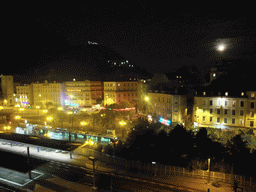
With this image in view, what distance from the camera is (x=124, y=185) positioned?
54.3 ft

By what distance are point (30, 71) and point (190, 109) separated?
112595 millimetres

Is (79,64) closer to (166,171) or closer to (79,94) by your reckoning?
(79,94)

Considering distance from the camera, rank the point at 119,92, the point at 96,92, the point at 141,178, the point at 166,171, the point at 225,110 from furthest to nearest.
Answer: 1. the point at 96,92
2. the point at 119,92
3. the point at 225,110
4. the point at 166,171
5. the point at 141,178

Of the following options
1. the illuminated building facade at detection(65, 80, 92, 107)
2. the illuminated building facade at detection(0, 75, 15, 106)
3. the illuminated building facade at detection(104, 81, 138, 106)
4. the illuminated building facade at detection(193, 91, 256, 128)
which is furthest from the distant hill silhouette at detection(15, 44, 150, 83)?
the illuminated building facade at detection(193, 91, 256, 128)

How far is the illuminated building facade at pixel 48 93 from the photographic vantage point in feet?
210

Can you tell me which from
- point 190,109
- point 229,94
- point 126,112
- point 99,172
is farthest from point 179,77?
point 99,172

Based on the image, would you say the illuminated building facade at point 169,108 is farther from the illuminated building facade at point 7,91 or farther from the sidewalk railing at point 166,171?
the illuminated building facade at point 7,91

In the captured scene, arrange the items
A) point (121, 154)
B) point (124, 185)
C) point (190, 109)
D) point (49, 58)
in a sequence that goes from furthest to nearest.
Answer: point (49, 58) → point (190, 109) → point (121, 154) → point (124, 185)

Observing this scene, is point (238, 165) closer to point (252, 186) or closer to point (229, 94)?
point (252, 186)

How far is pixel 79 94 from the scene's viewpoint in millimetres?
62281

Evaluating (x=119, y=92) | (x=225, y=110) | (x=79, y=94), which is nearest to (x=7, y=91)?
(x=79, y=94)

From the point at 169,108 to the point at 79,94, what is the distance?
3370 cm

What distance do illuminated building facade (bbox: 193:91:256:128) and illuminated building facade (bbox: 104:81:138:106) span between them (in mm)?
26061

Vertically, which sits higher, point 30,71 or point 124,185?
point 30,71
